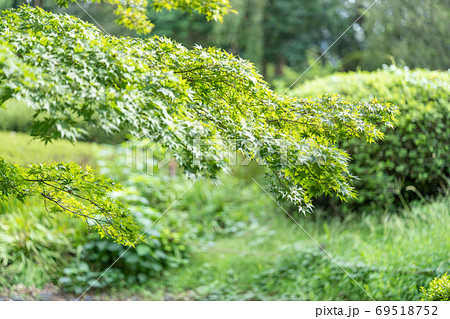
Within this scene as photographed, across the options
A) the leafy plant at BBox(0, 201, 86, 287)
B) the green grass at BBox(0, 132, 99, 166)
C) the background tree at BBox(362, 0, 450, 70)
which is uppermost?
the background tree at BBox(362, 0, 450, 70)

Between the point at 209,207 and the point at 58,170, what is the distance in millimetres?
3288

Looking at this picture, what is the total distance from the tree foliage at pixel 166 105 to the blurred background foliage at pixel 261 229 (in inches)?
56.3

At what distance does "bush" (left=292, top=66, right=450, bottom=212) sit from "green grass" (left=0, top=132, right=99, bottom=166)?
2.88m

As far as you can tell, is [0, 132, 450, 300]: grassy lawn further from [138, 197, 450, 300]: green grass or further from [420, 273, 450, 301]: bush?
[420, 273, 450, 301]: bush

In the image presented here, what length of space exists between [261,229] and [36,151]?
262 cm

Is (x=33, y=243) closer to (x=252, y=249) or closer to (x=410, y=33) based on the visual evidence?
(x=252, y=249)

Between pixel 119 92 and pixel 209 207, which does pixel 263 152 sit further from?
pixel 209 207

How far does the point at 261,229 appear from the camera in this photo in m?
4.95

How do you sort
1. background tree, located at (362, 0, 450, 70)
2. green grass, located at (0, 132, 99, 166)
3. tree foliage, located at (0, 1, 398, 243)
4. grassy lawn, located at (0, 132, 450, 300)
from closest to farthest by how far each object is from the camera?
tree foliage, located at (0, 1, 398, 243) < grassy lawn, located at (0, 132, 450, 300) < green grass, located at (0, 132, 99, 166) < background tree, located at (362, 0, 450, 70)

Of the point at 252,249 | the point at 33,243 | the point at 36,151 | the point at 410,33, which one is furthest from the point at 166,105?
the point at 410,33

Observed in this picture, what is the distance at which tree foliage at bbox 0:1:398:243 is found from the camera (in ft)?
4.49

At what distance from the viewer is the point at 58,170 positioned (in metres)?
1.99

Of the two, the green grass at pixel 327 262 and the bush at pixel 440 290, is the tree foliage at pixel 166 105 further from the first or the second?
the green grass at pixel 327 262

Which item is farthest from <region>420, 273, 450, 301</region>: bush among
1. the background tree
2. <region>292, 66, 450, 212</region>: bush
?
the background tree
